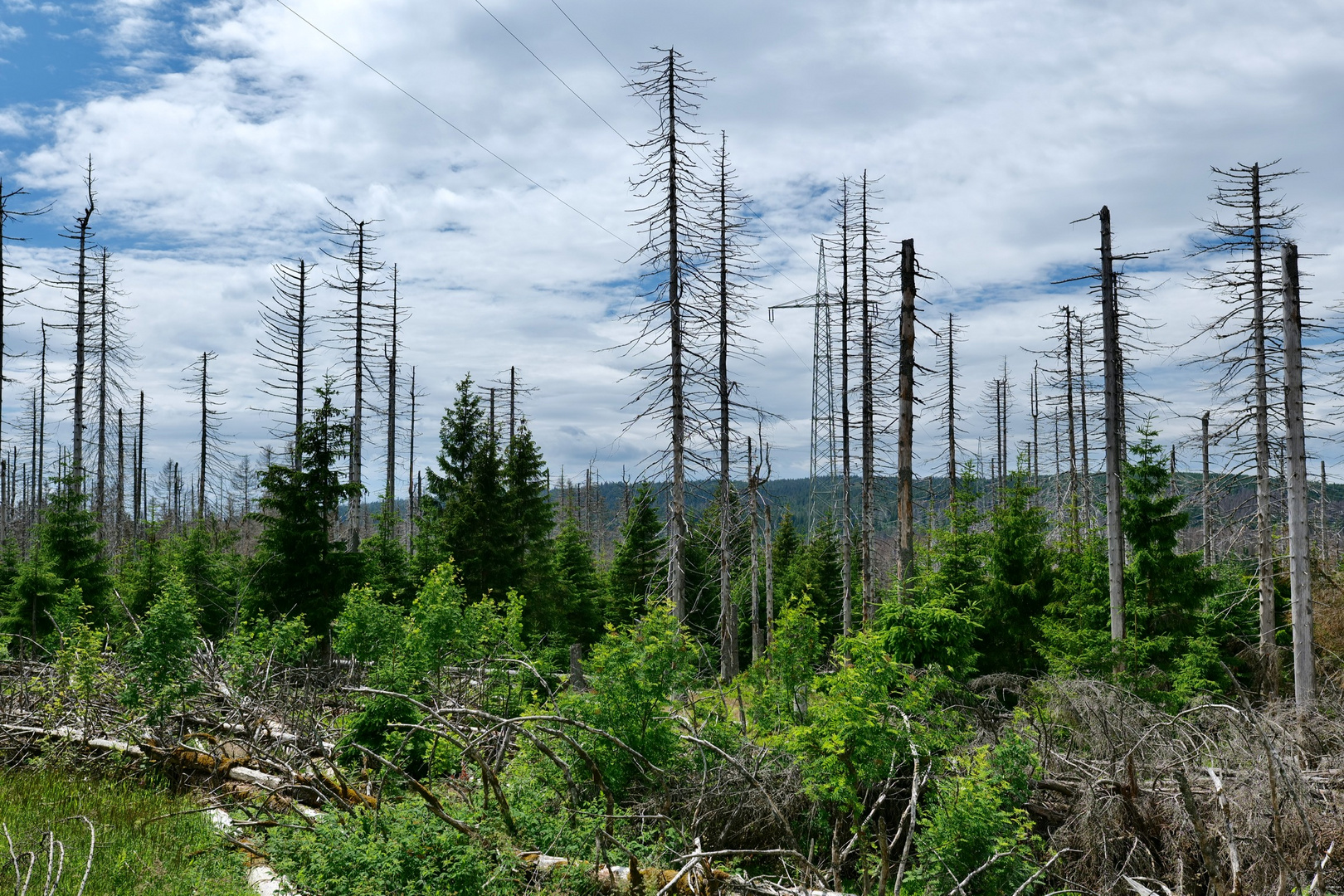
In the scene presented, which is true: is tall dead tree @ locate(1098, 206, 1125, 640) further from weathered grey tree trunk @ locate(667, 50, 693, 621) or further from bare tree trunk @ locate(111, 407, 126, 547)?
bare tree trunk @ locate(111, 407, 126, 547)

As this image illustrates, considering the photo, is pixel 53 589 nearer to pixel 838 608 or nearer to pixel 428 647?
pixel 428 647

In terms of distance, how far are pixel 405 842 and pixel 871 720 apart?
3.90 meters

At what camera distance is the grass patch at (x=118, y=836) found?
6047mm

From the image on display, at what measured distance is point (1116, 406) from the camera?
18672 millimetres

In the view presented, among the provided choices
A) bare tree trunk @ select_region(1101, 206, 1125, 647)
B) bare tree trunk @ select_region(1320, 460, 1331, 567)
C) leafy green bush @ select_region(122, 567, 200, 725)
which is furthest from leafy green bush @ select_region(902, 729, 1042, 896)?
bare tree trunk @ select_region(1320, 460, 1331, 567)

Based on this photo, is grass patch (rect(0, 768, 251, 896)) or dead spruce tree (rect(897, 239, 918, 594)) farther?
dead spruce tree (rect(897, 239, 918, 594))

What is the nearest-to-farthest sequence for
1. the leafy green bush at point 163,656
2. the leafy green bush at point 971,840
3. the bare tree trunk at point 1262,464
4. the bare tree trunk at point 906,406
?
1. the leafy green bush at point 971,840
2. the leafy green bush at point 163,656
3. the bare tree trunk at point 906,406
4. the bare tree trunk at point 1262,464

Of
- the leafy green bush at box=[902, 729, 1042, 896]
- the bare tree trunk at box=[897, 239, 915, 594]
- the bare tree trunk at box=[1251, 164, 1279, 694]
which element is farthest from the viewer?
the bare tree trunk at box=[1251, 164, 1279, 694]

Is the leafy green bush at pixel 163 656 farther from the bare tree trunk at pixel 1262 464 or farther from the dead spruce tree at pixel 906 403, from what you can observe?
the bare tree trunk at pixel 1262 464

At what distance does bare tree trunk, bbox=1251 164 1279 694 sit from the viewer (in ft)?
57.5

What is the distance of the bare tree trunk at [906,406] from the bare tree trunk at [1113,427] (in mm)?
4643

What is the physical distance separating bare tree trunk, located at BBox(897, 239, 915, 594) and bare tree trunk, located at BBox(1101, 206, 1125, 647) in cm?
464

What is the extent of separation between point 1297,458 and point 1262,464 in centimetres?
234

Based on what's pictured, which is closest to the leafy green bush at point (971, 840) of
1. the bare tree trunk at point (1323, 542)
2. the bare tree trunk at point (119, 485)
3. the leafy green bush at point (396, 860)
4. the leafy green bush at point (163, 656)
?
the leafy green bush at point (396, 860)
